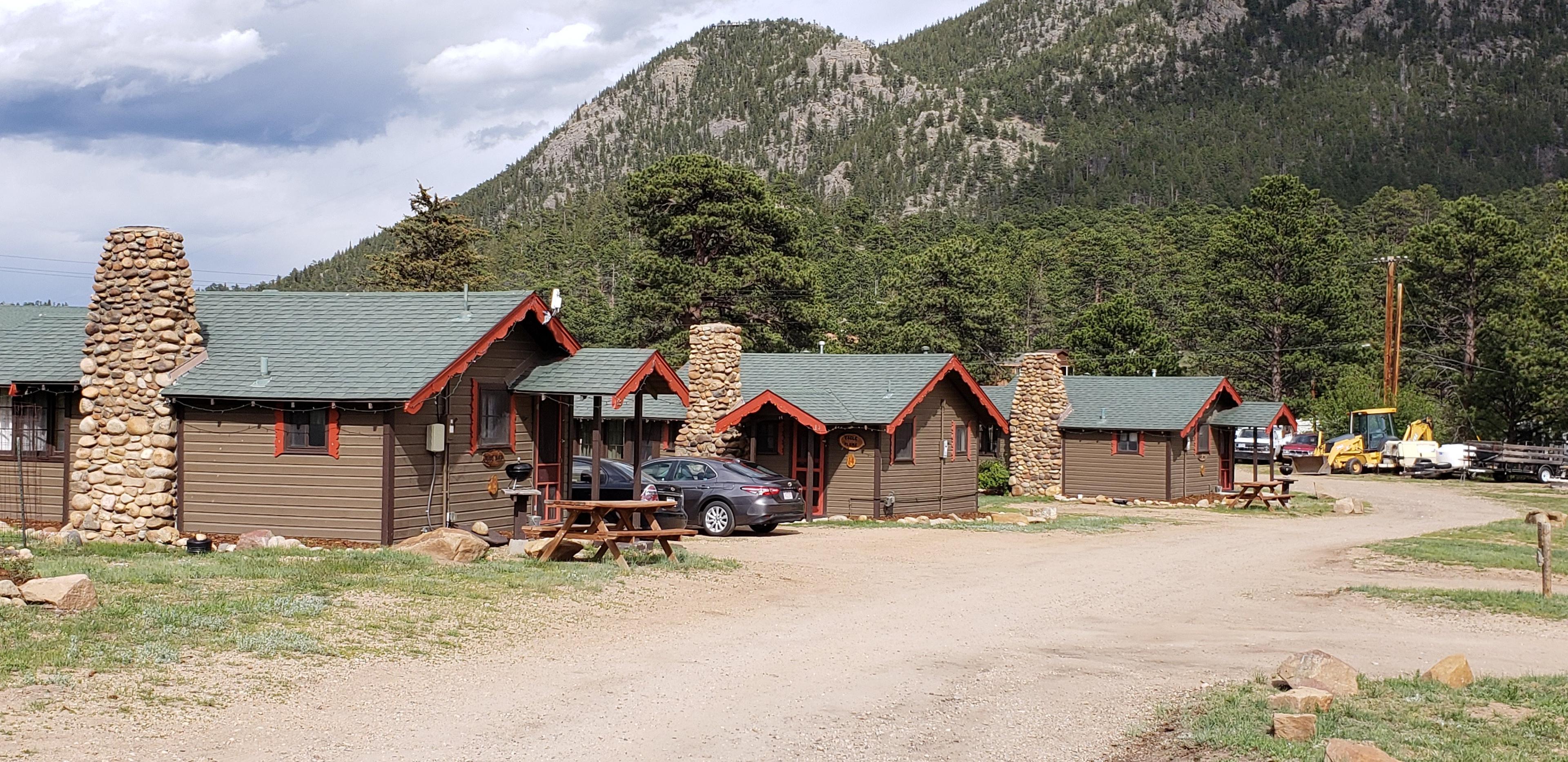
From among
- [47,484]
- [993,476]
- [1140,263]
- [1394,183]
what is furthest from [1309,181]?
[47,484]

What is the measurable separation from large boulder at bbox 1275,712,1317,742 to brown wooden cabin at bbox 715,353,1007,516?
21.3 meters

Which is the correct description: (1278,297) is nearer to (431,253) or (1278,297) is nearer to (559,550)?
(431,253)

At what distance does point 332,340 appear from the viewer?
2188 cm

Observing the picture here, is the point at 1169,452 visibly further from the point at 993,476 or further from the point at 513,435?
the point at 513,435

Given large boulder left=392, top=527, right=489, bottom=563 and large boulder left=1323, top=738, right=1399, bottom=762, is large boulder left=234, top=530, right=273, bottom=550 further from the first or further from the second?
large boulder left=1323, top=738, right=1399, bottom=762

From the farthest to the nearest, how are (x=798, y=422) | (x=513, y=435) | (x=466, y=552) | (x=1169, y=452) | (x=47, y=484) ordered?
(x=1169, y=452)
(x=798, y=422)
(x=513, y=435)
(x=47, y=484)
(x=466, y=552)

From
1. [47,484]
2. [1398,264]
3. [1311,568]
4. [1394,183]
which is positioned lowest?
[1311,568]

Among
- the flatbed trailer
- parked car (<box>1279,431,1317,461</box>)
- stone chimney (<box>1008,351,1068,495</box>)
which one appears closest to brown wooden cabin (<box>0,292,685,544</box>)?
stone chimney (<box>1008,351,1068,495</box>)

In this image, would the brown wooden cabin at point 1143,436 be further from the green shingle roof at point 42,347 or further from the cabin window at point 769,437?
the green shingle roof at point 42,347

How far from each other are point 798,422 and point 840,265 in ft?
241

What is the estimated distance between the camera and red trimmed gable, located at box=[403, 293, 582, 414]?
19.6 meters

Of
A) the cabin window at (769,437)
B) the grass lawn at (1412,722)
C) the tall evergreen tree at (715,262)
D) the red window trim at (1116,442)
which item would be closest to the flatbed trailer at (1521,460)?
the red window trim at (1116,442)

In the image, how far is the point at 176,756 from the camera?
808cm

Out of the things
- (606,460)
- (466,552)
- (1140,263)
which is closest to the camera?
(466,552)
